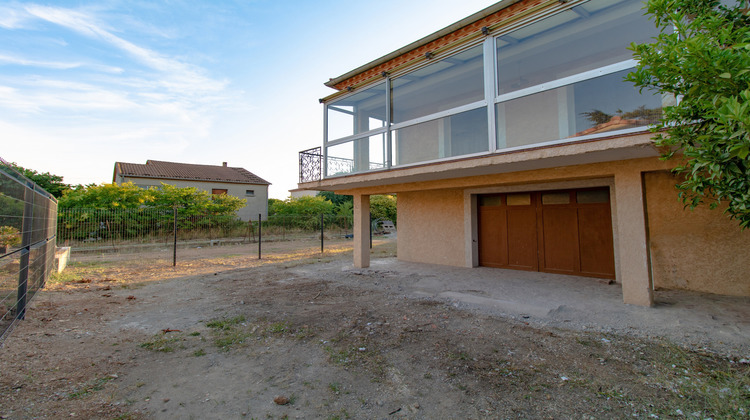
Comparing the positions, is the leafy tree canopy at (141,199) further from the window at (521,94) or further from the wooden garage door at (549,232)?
the wooden garage door at (549,232)

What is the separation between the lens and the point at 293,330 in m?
4.37

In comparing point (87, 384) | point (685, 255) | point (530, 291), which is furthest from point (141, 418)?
point (685, 255)

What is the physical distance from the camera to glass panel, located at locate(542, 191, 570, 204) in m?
7.98

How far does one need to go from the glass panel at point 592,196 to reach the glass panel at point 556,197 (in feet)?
0.78

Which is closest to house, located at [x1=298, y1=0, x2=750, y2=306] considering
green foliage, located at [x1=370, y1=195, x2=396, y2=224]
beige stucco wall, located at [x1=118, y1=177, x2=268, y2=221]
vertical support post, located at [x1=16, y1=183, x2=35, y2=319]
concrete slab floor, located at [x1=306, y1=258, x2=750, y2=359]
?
concrete slab floor, located at [x1=306, y1=258, x2=750, y2=359]

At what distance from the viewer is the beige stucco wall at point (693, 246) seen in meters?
5.62

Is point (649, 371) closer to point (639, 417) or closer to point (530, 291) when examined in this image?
point (639, 417)

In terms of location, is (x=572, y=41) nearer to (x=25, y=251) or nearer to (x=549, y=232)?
(x=549, y=232)

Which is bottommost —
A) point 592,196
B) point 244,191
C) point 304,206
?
point 592,196

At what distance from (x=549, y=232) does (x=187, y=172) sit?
2618 cm

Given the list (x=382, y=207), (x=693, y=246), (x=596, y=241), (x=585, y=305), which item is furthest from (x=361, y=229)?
(x=382, y=207)

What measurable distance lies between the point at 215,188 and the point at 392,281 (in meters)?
22.5

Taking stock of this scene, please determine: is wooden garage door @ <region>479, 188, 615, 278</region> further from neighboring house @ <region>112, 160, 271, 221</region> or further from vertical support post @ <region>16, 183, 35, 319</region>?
neighboring house @ <region>112, 160, 271, 221</region>

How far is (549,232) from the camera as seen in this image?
819 centimetres
